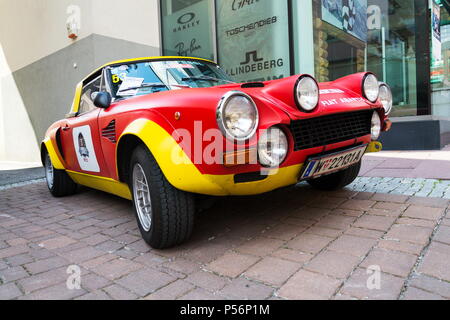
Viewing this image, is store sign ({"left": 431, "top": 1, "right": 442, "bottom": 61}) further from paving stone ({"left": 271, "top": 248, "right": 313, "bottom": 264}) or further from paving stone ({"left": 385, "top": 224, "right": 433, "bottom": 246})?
paving stone ({"left": 271, "top": 248, "right": 313, "bottom": 264})

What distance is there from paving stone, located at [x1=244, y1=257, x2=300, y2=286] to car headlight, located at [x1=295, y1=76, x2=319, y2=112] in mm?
875

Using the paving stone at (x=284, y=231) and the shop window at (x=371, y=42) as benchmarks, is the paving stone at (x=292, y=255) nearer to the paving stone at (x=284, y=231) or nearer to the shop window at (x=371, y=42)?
the paving stone at (x=284, y=231)

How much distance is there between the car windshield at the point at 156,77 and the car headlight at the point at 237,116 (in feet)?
3.37

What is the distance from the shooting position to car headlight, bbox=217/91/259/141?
175 cm

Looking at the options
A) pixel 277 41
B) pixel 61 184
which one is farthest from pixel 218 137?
pixel 277 41

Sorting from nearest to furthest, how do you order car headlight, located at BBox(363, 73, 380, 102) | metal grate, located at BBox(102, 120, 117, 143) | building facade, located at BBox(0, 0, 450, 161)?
metal grate, located at BBox(102, 120, 117, 143)
car headlight, located at BBox(363, 73, 380, 102)
building facade, located at BBox(0, 0, 450, 161)

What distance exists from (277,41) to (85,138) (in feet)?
14.0

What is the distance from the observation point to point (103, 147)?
2.67 m

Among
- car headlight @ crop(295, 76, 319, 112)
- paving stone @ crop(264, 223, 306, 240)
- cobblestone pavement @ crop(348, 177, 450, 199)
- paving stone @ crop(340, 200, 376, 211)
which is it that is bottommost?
paving stone @ crop(264, 223, 306, 240)

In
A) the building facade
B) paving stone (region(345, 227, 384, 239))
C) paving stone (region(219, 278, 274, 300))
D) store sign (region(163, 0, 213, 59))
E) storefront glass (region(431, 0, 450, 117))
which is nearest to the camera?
paving stone (region(219, 278, 274, 300))

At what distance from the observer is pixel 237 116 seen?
1.80 metres

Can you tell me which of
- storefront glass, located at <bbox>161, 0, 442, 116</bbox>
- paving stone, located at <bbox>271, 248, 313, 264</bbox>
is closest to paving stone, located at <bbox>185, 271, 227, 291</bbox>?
paving stone, located at <bbox>271, 248, 313, 264</bbox>

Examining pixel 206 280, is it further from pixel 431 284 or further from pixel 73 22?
pixel 73 22
